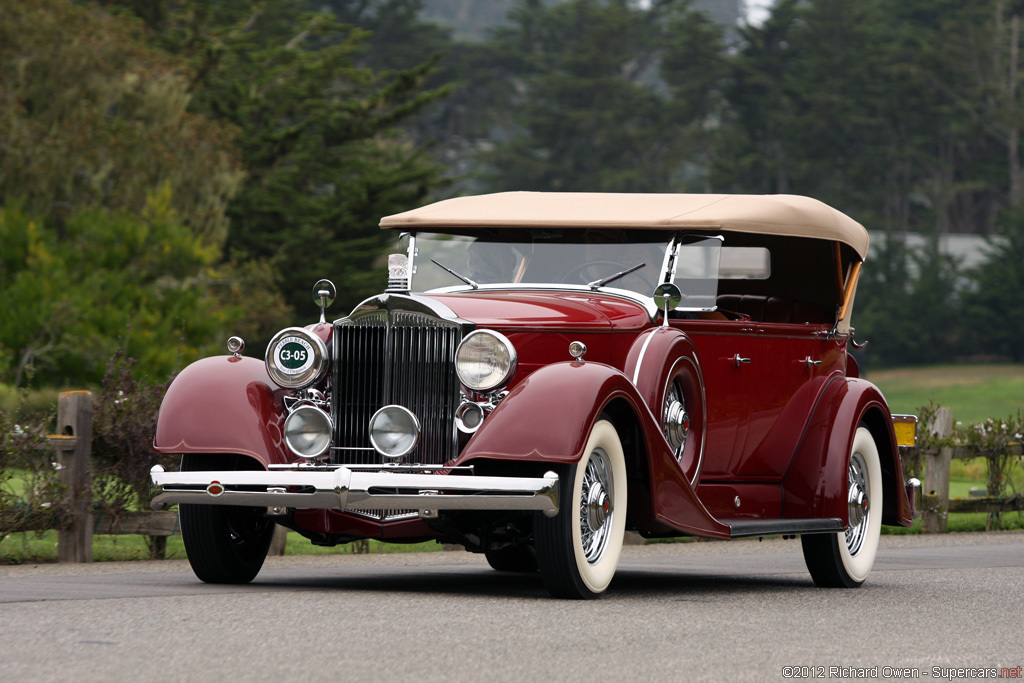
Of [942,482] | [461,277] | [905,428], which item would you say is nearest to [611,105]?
[942,482]

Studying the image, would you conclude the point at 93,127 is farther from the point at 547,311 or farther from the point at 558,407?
the point at 558,407

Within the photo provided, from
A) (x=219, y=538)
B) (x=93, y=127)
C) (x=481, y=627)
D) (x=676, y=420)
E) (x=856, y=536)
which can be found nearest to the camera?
(x=481, y=627)

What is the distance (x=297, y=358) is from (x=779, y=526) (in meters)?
2.79

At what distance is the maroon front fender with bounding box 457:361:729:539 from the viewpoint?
7.46 meters

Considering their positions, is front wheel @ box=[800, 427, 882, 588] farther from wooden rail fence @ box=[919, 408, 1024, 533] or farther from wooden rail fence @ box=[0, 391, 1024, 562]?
wooden rail fence @ box=[919, 408, 1024, 533]

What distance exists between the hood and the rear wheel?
60.1 inches

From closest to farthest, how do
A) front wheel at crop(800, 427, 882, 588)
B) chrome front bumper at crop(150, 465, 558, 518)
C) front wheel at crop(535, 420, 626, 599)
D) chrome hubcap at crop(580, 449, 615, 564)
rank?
chrome front bumper at crop(150, 465, 558, 518) → front wheel at crop(535, 420, 626, 599) → chrome hubcap at crop(580, 449, 615, 564) → front wheel at crop(800, 427, 882, 588)

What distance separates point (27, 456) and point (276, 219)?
3719cm

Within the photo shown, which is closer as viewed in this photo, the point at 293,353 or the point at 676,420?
the point at 293,353

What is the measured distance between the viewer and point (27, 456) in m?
10.4

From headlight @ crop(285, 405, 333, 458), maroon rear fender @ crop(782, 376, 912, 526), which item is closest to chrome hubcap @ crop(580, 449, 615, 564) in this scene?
headlight @ crop(285, 405, 333, 458)

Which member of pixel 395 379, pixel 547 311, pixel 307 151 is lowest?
→ pixel 395 379

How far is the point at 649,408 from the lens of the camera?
8.22 metres

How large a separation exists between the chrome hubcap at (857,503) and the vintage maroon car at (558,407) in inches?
0.8
